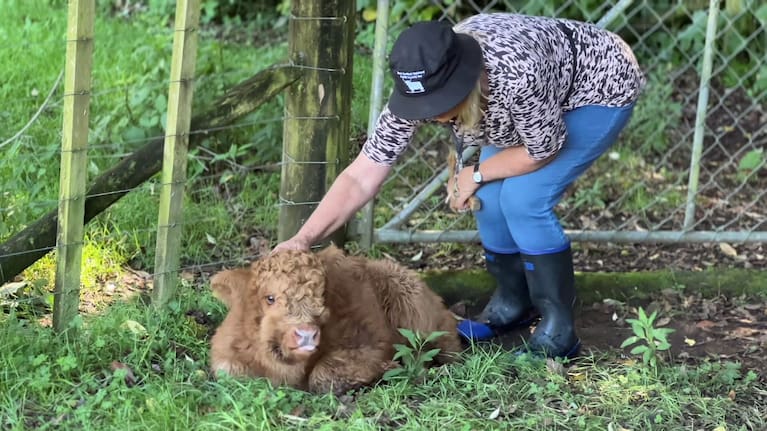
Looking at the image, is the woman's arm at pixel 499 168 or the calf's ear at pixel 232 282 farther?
the woman's arm at pixel 499 168

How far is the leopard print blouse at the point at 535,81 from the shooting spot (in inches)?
146

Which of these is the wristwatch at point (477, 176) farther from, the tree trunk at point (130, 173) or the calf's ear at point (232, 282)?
the calf's ear at point (232, 282)

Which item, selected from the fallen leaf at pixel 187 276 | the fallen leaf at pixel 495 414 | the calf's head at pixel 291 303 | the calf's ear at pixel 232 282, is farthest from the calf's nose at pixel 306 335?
the fallen leaf at pixel 187 276

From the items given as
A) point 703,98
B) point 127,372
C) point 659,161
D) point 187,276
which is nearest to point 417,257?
point 187,276

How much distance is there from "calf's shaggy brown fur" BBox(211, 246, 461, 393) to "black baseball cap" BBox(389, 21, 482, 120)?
2.50 ft

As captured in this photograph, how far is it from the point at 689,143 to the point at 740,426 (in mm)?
4172

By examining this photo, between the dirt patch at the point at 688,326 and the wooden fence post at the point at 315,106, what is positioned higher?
the wooden fence post at the point at 315,106

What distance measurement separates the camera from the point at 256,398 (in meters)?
3.68

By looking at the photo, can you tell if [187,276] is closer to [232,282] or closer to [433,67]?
[232,282]

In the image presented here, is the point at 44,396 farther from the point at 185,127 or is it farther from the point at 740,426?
the point at 740,426

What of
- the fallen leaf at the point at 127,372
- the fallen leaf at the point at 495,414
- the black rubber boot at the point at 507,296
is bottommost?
the fallen leaf at the point at 127,372

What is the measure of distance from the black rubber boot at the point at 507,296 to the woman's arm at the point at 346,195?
89 centimetres

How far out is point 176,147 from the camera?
14.0 feet

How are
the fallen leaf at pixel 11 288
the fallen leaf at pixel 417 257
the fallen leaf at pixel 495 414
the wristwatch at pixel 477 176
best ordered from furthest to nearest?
the fallen leaf at pixel 417 257
the fallen leaf at pixel 11 288
the wristwatch at pixel 477 176
the fallen leaf at pixel 495 414
